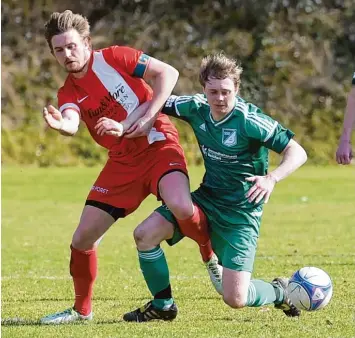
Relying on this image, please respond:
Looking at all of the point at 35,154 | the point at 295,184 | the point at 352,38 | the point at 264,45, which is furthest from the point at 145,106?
the point at 352,38

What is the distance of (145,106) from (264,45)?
18.7 m

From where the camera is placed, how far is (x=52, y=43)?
601 centimetres

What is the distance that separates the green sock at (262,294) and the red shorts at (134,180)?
0.83 m

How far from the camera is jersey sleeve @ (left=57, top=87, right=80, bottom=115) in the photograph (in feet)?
20.3

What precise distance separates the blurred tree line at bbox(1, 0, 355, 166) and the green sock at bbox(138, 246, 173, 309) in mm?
15854

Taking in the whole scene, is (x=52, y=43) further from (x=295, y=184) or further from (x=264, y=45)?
(x=264, y=45)

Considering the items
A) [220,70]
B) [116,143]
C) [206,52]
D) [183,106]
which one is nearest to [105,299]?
[116,143]

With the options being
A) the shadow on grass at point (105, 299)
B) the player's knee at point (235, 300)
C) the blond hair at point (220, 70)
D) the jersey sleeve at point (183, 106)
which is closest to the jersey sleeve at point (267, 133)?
the blond hair at point (220, 70)

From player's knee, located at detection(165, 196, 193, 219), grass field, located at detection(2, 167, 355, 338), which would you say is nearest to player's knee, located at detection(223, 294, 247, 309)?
grass field, located at detection(2, 167, 355, 338)

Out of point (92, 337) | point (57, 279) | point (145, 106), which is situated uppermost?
point (145, 106)

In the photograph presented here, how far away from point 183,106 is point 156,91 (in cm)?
19

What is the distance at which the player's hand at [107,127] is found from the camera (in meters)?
5.80

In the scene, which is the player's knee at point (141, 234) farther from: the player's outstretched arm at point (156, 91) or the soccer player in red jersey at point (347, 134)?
the soccer player in red jersey at point (347, 134)

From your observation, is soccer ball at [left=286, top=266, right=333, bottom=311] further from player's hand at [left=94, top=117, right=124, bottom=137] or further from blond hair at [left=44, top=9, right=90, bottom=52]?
blond hair at [left=44, top=9, right=90, bottom=52]
